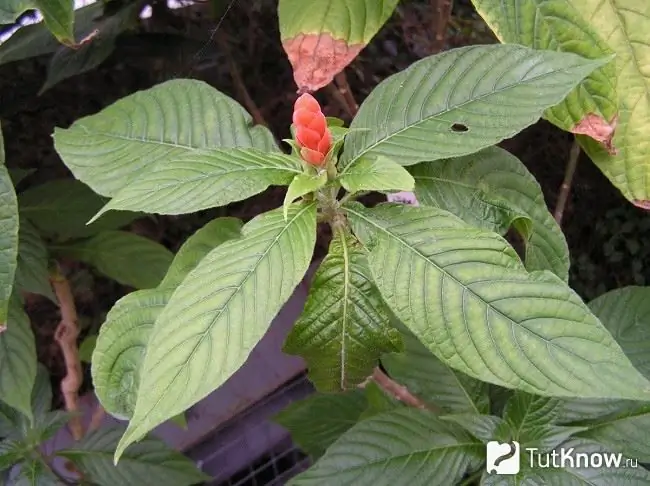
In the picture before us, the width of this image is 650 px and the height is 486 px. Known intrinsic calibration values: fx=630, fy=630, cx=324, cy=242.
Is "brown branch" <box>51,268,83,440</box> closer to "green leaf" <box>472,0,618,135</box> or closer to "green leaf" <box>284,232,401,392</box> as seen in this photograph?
"green leaf" <box>284,232,401,392</box>

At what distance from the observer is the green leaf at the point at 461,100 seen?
64cm

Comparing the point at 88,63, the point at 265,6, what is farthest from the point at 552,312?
the point at 265,6

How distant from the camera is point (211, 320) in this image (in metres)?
0.55

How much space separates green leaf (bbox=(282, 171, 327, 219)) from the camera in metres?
0.60

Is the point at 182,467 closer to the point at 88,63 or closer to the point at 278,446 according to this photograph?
the point at 278,446

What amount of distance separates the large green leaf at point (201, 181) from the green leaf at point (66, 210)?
1.89ft

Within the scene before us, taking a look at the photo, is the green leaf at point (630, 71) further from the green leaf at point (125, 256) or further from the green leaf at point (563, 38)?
the green leaf at point (125, 256)

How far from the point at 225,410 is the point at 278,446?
0.17 m

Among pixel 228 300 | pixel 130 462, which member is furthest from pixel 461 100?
pixel 130 462

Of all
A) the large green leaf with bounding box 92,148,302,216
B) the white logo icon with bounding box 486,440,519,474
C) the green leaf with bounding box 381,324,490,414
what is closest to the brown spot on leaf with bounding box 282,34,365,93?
the large green leaf with bounding box 92,148,302,216

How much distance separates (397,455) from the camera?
848 millimetres

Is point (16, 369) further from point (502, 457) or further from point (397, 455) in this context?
point (502, 457)

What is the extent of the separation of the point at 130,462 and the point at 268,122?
1.10 metres

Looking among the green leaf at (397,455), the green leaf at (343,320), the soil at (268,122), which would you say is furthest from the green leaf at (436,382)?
the soil at (268,122)
